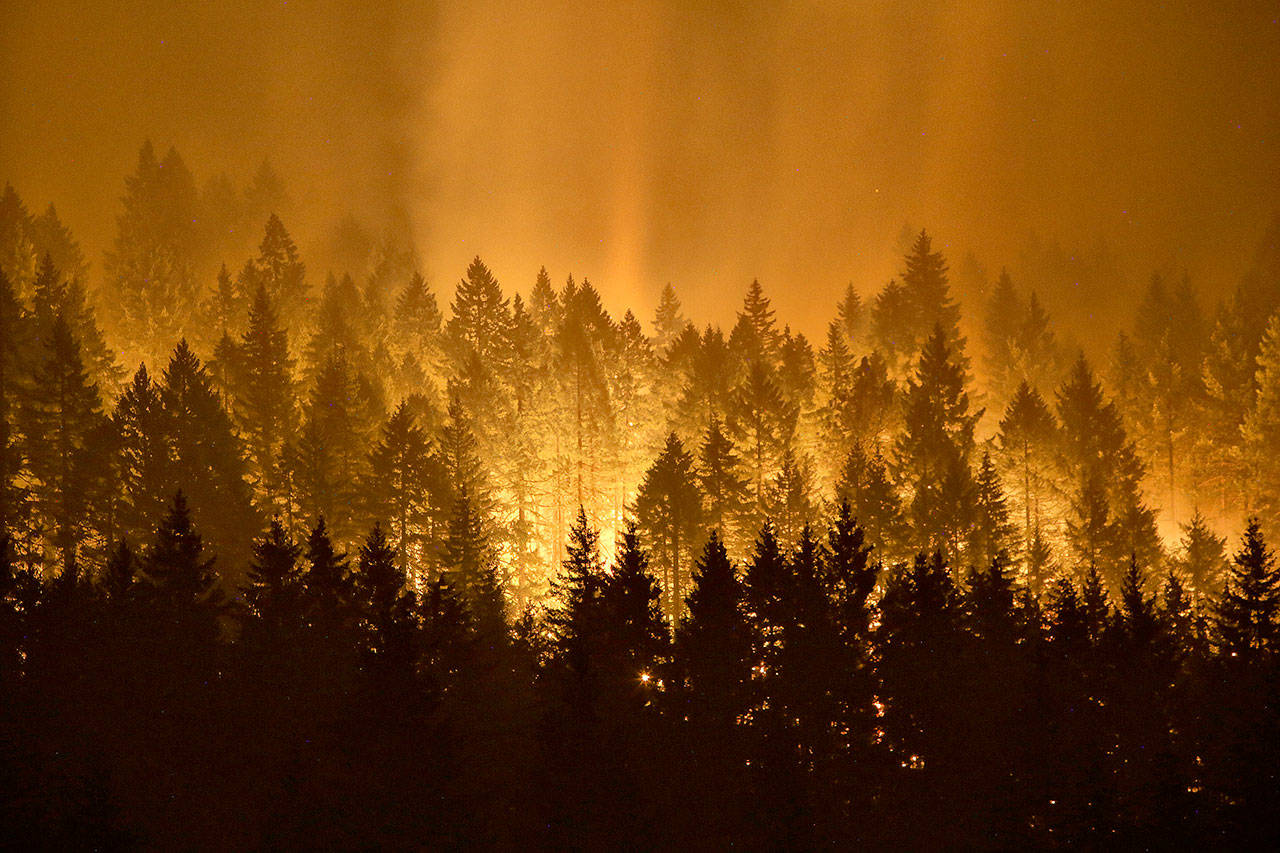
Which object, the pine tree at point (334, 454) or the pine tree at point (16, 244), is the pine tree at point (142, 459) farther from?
the pine tree at point (16, 244)

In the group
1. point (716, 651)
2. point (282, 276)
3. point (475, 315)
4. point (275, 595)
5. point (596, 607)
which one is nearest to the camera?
point (275, 595)

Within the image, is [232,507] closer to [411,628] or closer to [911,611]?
[411,628]

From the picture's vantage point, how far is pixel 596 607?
32.3 m

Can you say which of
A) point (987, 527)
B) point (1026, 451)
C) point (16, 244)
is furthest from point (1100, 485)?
point (16, 244)

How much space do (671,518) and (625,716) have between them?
56.5ft

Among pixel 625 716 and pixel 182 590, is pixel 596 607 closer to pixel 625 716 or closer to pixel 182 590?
pixel 625 716

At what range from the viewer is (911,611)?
33.3m

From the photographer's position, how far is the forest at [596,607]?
26.9m

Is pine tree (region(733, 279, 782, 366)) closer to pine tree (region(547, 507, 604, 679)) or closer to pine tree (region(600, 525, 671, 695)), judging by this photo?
pine tree (region(547, 507, 604, 679))

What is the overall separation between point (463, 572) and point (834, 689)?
16.2 meters

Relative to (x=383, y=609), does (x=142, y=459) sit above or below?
above

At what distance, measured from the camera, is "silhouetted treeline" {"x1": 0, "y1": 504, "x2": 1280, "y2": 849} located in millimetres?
26312

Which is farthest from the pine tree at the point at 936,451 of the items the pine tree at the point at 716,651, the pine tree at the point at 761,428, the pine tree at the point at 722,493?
the pine tree at the point at 716,651

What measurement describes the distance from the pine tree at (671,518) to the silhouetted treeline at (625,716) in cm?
1064
